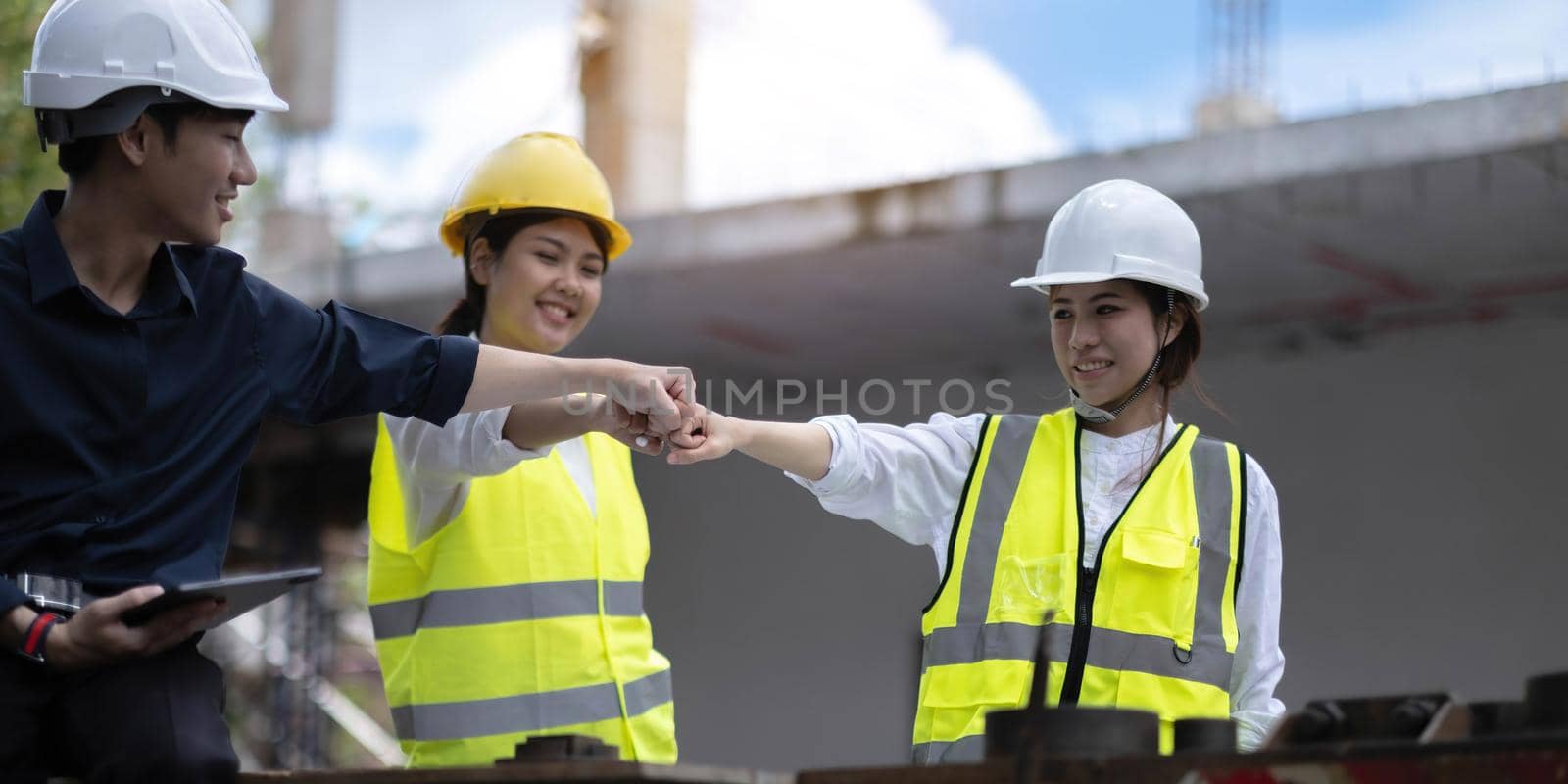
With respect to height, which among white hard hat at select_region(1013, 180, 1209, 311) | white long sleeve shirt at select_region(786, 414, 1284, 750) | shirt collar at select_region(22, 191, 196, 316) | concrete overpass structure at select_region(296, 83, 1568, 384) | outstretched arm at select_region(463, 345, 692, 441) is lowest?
white long sleeve shirt at select_region(786, 414, 1284, 750)

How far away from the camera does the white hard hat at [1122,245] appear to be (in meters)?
3.91

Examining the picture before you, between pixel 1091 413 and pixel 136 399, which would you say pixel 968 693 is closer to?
pixel 1091 413

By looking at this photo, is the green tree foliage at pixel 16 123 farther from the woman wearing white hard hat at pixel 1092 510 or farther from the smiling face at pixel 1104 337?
the smiling face at pixel 1104 337

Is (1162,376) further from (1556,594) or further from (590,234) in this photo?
(1556,594)

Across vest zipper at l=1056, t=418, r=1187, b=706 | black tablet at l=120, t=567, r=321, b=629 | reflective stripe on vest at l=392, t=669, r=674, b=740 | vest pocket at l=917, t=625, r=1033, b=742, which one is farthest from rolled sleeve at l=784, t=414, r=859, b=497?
black tablet at l=120, t=567, r=321, b=629

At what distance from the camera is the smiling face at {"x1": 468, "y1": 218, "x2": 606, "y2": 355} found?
429 cm

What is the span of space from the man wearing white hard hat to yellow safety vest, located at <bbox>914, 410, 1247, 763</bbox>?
1231 millimetres

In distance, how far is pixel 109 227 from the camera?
2953mm

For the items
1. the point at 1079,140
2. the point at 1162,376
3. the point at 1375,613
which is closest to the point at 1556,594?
the point at 1375,613

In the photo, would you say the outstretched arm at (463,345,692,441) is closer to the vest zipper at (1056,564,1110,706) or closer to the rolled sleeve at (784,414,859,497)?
the rolled sleeve at (784,414,859,497)

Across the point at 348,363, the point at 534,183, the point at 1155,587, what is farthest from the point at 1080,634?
the point at 534,183

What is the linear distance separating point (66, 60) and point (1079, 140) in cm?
497

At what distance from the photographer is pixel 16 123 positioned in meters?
8.00

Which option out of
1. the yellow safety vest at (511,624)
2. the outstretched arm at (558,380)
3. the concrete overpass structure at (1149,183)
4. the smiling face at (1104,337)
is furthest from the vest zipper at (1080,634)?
the concrete overpass structure at (1149,183)
